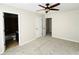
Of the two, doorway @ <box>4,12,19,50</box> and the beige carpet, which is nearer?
the beige carpet

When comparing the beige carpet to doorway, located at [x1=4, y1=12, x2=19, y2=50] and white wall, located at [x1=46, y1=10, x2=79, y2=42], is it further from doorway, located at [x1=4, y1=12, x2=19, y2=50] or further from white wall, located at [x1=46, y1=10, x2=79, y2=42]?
white wall, located at [x1=46, y1=10, x2=79, y2=42]

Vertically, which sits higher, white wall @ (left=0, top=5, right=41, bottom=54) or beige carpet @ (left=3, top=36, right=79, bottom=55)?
white wall @ (left=0, top=5, right=41, bottom=54)

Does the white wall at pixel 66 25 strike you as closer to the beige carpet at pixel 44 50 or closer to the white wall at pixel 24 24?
the beige carpet at pixel 44 50

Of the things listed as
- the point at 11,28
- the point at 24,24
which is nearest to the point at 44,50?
the point at 24,24

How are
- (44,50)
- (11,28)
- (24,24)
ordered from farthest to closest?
1. (11,28)
2. (24,24)
3. (44,50)

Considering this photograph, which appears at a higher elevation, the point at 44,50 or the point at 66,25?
the point at 66,25

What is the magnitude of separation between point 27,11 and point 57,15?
8.33 ft

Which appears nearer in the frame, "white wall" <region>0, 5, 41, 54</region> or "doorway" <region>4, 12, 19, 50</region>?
"white wall" <region>0, 5, 41, 54</region>

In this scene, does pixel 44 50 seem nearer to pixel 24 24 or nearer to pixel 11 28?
pixel 24 24

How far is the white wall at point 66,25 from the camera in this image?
17.4 feet

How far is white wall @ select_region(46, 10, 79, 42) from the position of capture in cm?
529

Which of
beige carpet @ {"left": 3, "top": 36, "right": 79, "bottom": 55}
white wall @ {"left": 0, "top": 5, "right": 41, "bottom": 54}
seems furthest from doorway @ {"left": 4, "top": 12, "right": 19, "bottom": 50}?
beige carpet @ {"left": 3, "top": 36, "right": 79, "bottom": 55}

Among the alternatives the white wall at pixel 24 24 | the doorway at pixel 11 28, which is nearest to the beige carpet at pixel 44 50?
the white wall at pixel 24 24

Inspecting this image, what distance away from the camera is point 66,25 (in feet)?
19.2
